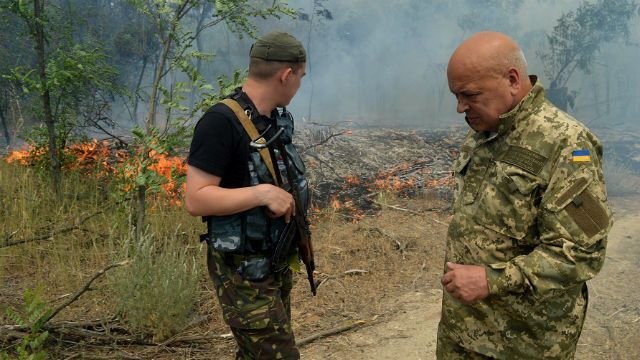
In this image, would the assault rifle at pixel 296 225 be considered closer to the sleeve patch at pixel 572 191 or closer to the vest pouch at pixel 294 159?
the vest pouch at pixel 294 159

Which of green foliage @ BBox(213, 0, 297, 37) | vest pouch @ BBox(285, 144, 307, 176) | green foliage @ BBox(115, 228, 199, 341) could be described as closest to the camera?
vest pouch @ BBox(285, 144, 307, 176)

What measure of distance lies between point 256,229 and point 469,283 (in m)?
0.86

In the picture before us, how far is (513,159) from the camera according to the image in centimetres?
162

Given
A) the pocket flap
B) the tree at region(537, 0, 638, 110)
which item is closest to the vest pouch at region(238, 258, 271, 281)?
the pocket flap

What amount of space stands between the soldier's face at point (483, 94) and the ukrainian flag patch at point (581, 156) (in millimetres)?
258

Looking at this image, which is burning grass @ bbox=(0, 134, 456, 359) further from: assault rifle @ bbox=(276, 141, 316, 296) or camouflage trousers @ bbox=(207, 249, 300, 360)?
assault rifle @ bbox=(276, 141, 316, 296)

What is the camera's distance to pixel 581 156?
1505 millimetres

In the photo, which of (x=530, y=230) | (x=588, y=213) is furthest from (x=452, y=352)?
(x=588, y=213)

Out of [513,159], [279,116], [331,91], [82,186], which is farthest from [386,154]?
[331,91]

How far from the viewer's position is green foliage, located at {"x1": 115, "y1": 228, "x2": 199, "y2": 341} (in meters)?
3.26

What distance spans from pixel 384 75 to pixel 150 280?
28801mm

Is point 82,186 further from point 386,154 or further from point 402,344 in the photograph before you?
point 386,154

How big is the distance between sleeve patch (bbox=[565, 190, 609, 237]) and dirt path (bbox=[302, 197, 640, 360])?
2.11 m

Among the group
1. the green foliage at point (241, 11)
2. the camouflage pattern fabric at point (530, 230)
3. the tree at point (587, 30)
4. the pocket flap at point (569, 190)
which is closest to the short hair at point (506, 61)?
the camouflage pattern fabric at point (530, 230)
